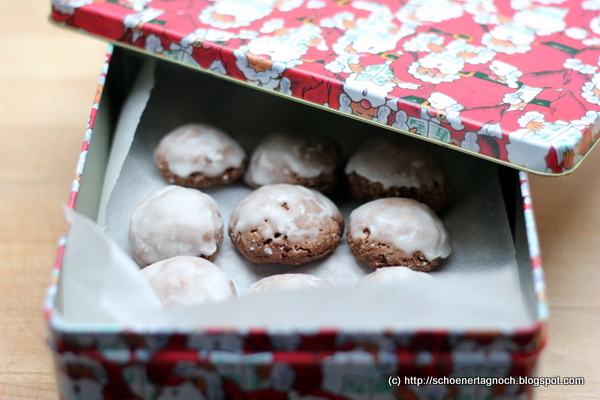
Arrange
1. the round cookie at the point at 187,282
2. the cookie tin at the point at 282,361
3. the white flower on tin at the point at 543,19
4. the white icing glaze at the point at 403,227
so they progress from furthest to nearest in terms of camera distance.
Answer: the white flower on tin at the point at 543,19 → the white icing glaze at the point at 403,227 → the round cookie at the point at 187,282 → the cookie tin at the point at 282,361

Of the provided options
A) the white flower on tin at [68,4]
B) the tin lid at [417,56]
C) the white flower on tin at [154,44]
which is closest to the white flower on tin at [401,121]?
the tin lid at [417,56]

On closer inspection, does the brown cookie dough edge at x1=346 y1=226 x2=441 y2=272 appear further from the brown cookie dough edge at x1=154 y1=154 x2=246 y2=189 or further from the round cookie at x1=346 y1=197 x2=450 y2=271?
the brown cookie dough edge at x1=154 y1=154 x2=246 y2=189

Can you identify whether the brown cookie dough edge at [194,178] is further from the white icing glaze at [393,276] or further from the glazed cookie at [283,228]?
the white icing glaze at [393,276]

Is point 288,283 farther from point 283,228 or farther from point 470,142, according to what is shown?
point 470,142

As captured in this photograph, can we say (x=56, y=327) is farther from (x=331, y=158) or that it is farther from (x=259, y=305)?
(x=331, y=158)

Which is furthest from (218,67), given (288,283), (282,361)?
(282,361)

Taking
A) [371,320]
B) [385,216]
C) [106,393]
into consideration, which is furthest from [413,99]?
[106,393]

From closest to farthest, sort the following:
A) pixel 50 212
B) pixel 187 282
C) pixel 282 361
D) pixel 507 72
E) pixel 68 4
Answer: pixel 282 361 → pixel 187 282 → pixel 507 72 → pixel 68 4 → pixel 50 212
